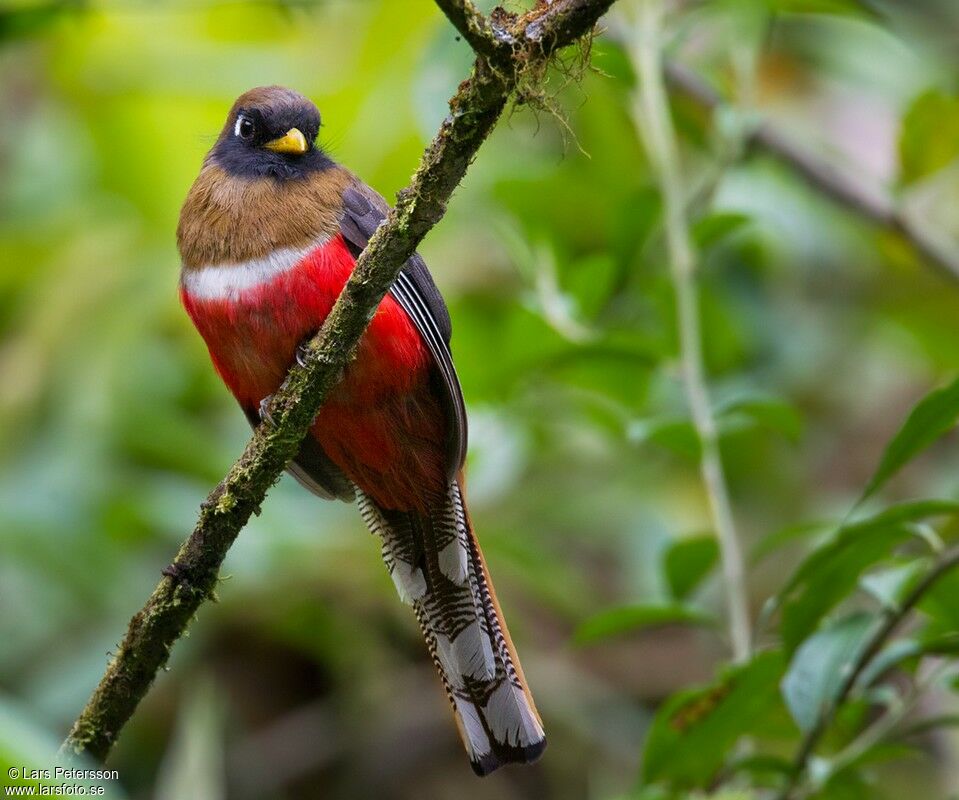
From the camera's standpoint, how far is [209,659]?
5867 mm

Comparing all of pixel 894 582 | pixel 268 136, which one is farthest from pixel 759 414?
pixel 268 136

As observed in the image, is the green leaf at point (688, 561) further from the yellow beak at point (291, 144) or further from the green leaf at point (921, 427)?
the yellow beak at point (291, 144)

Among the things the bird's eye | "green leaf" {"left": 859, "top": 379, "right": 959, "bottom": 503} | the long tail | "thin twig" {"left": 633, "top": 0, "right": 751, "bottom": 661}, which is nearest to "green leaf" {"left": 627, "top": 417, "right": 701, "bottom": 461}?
"thin twig" {"left": 633, "top": 0, "right": 751, "bottom": 661}

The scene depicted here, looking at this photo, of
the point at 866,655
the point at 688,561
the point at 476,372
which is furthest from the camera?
the point at 476,372

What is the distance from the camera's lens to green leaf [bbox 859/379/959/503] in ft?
9.05

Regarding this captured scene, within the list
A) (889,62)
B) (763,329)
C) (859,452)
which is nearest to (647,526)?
(763,329)

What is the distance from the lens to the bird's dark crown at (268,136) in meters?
3.80

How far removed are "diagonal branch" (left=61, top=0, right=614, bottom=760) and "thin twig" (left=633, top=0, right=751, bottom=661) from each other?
1201mm

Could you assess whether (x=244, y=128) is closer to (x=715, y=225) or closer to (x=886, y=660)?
(x=715, y=225)

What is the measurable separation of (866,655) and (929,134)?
2.07 meters

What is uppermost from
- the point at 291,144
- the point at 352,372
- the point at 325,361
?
the point at 291,144

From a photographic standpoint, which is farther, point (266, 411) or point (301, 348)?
point (301, 348)

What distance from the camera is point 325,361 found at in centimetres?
288

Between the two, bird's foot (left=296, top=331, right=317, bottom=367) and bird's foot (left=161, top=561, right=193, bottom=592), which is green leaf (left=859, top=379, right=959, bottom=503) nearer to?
bird's foot (left=296, top=331, right=317, bottom=367)
